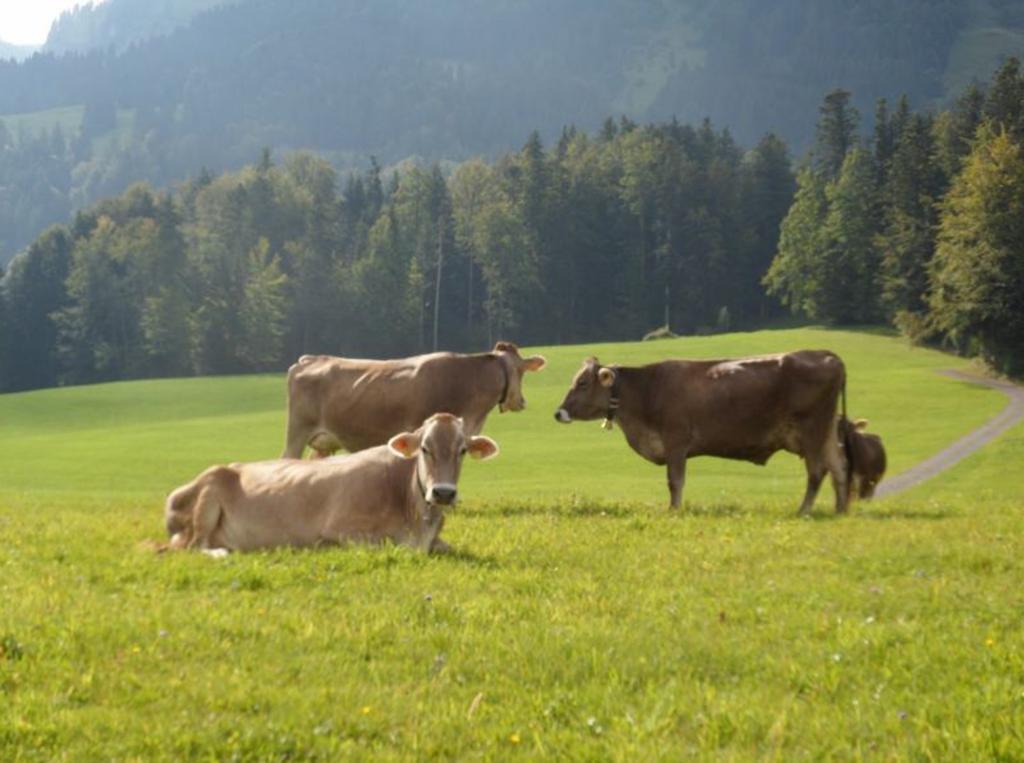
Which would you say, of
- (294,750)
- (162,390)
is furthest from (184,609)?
(162,390)

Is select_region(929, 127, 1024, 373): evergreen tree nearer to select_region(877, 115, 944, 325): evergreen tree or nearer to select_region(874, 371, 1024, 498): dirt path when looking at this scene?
select_region(874, 371, 1024, 498): dirt path

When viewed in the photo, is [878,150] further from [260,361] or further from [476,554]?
[476,554]

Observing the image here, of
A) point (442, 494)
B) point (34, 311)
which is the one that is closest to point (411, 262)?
point (34, 311)

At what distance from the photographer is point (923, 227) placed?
270ft

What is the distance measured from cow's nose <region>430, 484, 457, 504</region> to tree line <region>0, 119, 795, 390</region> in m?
93.2

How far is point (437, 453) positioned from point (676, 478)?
6.56 meters

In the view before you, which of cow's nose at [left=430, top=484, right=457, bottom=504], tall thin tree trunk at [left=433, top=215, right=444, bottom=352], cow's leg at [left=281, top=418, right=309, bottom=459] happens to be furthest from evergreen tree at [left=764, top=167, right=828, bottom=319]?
cow's nose at [left=430, top=484, right=457, bottom=504]

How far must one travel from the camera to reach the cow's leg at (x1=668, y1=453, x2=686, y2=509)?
17375 millimetres

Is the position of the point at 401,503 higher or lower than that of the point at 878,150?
lower

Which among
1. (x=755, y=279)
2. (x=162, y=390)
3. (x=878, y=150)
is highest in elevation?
(x=878, y=150)

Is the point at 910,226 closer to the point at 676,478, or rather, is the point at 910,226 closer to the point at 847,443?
the point at 847,443

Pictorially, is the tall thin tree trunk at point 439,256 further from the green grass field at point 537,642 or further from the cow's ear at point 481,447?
the cow's ear at point 481,447

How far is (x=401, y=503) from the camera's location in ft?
40.9

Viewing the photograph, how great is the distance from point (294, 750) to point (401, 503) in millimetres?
6496
